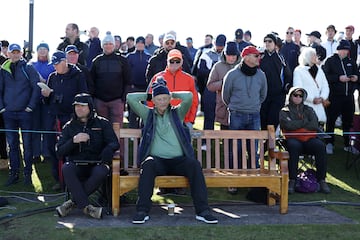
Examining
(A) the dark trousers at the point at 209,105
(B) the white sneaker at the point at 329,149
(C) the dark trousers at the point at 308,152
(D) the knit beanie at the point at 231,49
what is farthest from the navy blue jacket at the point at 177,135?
(B) the white sneaker at the point at 329,149

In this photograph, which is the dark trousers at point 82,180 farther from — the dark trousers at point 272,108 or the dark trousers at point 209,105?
the dark trousers at point 272,108

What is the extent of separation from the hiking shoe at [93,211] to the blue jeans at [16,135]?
6.27ft

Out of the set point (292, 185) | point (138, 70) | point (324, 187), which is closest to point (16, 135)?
point (138, 70)

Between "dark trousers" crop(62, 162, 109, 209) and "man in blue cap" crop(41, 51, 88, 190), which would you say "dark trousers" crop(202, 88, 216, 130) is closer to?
"man in blue cap" crop(41, 51, 88, 190)

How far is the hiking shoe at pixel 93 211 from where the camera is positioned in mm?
5730

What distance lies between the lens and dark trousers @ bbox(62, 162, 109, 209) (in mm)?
5801

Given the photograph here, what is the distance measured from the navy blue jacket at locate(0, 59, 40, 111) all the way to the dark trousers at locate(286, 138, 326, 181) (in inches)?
141

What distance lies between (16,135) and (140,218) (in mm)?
2769

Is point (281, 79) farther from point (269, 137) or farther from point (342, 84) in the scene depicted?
point (269, 137)

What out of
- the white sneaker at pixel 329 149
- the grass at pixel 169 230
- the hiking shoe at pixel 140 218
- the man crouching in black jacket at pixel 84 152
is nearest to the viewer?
the grass at pixel 169 230

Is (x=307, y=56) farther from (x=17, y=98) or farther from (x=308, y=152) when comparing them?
(x=17, y=98)

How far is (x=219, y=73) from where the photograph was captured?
7.73m

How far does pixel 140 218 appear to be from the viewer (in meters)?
5.61

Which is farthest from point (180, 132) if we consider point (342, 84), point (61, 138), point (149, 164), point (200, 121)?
point (200, 121)
